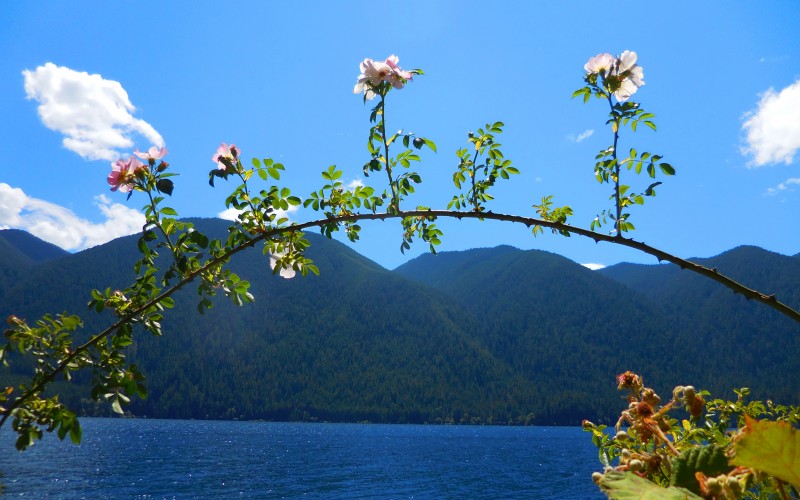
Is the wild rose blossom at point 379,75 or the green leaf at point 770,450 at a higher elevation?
the wild rose blossom at point 379,75

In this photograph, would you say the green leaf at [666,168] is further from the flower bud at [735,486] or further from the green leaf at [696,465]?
the flower bud at [735,486]

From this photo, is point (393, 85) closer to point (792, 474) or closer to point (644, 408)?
point (644, 408)

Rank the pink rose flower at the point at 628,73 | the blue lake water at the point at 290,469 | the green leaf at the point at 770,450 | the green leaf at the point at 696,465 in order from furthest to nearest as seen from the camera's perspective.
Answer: the blue lake water at the point at 290,469 → the pink rose flower at the point at 628,73 → the green leaf at the point at 696,465 → the green leaf at the point at 770,450

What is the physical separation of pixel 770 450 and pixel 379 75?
1751 millimetres

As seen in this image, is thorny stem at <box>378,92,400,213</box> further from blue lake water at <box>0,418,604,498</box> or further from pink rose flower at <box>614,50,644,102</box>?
blue lake water at <box>0,418,604,498</box>

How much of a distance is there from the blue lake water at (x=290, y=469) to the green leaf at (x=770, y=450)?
2707 inches

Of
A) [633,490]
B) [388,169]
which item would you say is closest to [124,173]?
[388,169]

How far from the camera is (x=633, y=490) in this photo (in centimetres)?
61

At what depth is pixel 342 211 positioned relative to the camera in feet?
7.85

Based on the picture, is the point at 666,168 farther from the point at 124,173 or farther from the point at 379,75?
the point at 124,173

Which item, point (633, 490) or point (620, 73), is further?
point (620, 73)

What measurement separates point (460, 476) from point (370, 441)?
6246 centimetres

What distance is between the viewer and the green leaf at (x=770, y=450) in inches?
22.5

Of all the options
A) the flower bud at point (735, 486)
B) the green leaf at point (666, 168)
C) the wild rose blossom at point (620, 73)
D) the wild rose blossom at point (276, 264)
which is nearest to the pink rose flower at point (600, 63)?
the wild rose blossom at point (620, 73)
